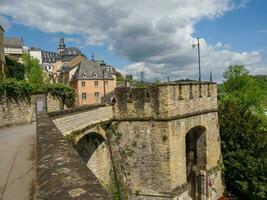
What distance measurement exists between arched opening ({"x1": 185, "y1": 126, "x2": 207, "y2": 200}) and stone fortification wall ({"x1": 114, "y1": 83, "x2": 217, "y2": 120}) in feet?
6.06

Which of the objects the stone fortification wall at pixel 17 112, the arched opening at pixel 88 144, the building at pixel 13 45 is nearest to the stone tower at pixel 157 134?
the arched opening at pixel 88 144

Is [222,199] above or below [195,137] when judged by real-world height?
below

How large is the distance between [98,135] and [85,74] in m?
42.3

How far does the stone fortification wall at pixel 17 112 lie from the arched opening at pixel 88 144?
6.51 m

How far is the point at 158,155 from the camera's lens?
14766 mm

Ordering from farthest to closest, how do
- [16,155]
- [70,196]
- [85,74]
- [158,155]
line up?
[85,74] < [158,155] < [16,155] < [70,196]

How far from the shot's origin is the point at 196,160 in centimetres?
1806

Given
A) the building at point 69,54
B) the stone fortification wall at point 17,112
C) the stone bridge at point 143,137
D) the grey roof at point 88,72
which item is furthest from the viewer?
the building at point 69,54

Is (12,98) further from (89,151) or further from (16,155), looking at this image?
(16,155)

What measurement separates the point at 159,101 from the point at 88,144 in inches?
154

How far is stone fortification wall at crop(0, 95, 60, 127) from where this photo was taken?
19.3 m

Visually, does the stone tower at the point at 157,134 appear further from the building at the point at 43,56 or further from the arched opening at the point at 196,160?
the building at the point at 43,56

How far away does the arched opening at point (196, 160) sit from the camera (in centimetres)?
1762

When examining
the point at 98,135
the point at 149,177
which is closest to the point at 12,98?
the point at 98,135
